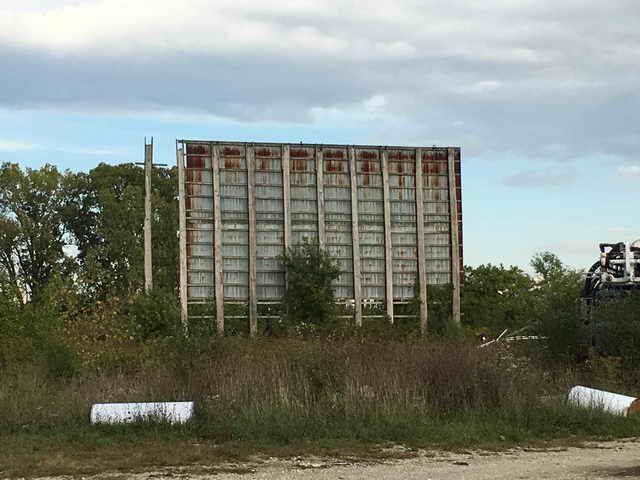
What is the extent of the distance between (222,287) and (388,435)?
21877 millimetres

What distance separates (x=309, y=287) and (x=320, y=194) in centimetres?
371

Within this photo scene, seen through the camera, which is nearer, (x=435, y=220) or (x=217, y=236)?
(x=217, y=236)

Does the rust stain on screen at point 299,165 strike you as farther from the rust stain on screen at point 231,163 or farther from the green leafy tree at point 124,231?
the green leafy tree at point 124,231

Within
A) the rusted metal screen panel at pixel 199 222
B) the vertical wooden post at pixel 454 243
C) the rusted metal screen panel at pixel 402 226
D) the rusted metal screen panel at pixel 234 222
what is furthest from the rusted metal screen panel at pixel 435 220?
the rusted metal screen panel at pixel 199 222

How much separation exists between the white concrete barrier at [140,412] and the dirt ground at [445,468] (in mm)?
2411

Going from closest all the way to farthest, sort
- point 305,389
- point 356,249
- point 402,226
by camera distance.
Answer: point 305,389 → point 356,249 → point 402,226

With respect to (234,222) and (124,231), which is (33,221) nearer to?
(124,231)

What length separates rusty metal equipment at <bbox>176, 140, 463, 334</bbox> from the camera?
36.2m

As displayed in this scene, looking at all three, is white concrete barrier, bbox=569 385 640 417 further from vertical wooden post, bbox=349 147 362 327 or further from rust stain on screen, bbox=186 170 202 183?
rust stain on screen, bbox=186 170 202 183

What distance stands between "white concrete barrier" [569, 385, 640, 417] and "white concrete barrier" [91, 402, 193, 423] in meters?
6.64

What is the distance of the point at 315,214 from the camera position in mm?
37312

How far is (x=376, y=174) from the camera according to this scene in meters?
38.3

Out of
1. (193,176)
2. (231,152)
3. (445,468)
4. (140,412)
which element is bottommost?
(445,468)

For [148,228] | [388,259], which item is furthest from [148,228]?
[388,259]
